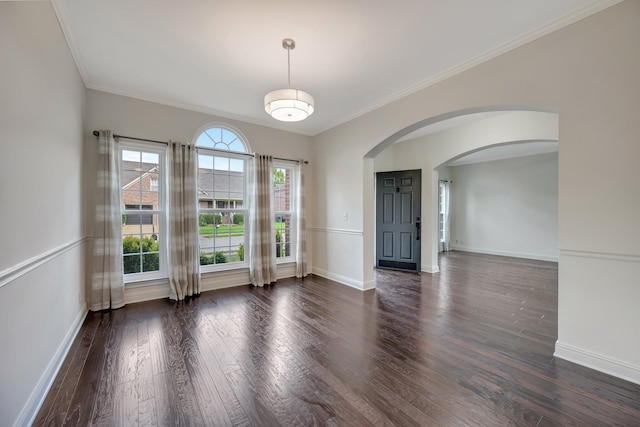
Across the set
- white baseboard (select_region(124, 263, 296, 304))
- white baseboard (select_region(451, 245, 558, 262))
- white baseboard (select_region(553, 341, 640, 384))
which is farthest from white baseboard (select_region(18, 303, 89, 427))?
white baseboard (select_region(451, 245, 558, 262))

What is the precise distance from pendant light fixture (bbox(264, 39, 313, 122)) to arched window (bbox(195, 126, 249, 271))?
2.03 metres

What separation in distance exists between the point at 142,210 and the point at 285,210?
2.29 m

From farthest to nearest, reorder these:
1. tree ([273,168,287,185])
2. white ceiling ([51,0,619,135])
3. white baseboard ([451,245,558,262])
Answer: white baseboard ([451,245,558,262])
tree ([273,168,287,185])
white ceiling ([51,0,619,135])

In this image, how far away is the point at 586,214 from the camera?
2076mm

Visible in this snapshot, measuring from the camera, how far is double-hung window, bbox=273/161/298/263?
16.1ft

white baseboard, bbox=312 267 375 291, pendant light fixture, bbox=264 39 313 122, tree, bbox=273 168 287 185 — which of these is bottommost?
white baseboard, bbox=312 267 375 291

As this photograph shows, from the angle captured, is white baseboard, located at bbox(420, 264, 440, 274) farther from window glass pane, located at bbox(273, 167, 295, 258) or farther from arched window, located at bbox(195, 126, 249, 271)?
arched window, located at bbox(195, 126, 249, 271)

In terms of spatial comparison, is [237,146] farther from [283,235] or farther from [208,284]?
[208,284]

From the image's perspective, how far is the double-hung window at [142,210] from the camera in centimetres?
355

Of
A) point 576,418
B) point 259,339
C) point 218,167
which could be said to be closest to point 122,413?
point 259,339

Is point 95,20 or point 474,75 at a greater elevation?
point 95,20

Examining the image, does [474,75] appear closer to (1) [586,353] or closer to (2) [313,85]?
(2) [313,85]

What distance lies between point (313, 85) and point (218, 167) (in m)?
2.04

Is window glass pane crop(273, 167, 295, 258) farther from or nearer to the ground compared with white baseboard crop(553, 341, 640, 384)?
farther from the ground
